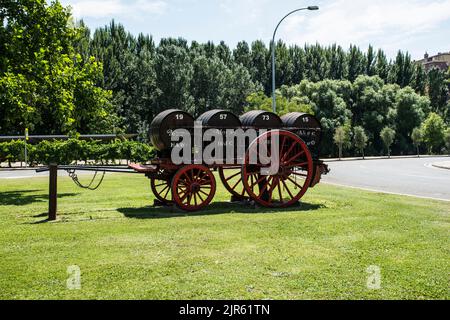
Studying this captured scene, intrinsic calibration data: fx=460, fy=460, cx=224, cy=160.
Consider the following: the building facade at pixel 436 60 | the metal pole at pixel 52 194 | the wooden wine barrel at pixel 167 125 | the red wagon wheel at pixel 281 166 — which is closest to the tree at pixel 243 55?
the red wagon wheel at pixel 281 166

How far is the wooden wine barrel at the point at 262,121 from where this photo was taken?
40.5 feet

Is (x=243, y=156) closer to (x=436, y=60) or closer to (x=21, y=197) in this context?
(x=21, y=197)

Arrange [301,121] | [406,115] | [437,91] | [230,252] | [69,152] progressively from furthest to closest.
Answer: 1. [437,91]
2. [406,115]
3. [69,152]
4. [301,121]
5. [230,252]

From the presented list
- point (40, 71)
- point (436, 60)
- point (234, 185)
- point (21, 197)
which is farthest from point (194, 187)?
point (436, 60)

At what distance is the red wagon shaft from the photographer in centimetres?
1151

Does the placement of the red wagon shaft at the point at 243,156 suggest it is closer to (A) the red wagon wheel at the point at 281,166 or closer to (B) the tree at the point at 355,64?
(A) the red wagon wheel at the point at 281,166

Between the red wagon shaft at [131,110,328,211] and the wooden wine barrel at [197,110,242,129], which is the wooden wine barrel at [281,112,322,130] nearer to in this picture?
the red wagon shaft at [131,110,328,211]

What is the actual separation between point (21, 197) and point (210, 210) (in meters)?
7.32

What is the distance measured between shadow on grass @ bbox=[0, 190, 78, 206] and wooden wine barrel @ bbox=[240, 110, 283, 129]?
22.8 feet

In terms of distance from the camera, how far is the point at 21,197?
15.3 metres

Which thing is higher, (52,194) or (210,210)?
(52,194)

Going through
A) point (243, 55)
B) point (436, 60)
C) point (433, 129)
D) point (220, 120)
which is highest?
point (436, 60)

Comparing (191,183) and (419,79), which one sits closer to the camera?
(191,183)
